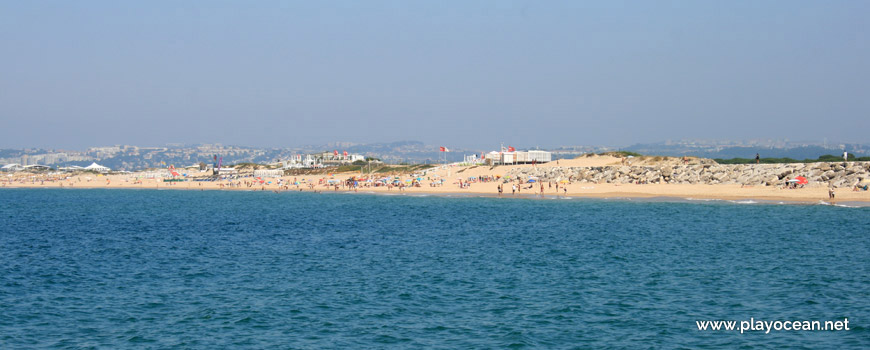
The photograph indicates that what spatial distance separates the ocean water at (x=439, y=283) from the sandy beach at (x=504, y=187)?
10.8m

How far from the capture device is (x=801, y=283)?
19.6 m

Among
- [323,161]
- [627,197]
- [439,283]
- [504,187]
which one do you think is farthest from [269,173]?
[439,283]

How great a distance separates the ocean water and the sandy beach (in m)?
10.8

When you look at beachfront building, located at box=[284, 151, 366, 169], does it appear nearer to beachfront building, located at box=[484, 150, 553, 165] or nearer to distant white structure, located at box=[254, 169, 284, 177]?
distant white structure, located at box=[254, 169, 284, 177]

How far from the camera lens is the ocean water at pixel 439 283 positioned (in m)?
14.8

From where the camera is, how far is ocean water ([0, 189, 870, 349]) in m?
14.8

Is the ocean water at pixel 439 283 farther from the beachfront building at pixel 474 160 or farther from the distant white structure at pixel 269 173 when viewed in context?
the distant white structure at pixel 269 173

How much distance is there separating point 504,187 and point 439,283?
50033mm

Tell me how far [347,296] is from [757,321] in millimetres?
10435

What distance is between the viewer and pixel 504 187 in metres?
70.1

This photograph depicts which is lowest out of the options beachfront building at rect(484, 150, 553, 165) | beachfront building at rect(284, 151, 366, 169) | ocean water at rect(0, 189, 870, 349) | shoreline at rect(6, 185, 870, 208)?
ocean water at rect(0, 189, 870, 349)

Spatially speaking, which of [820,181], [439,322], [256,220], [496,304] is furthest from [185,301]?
[820,181]

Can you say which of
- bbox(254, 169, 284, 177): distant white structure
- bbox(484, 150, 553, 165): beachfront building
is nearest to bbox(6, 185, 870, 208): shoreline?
bbox(484, 150, 553, 165): beachfront building

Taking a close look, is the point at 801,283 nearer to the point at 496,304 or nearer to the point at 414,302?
the point at 496,304
